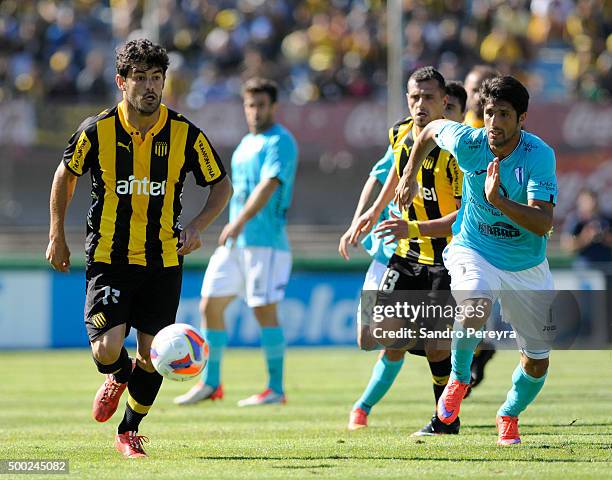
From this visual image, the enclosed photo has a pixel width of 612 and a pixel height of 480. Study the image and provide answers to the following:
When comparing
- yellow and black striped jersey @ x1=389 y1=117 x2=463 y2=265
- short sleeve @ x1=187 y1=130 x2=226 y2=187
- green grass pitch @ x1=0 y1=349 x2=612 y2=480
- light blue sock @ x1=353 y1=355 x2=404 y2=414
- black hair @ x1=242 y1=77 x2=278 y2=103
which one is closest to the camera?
green grass pitch @ x1=0 y1=349 x2=612 y2=480

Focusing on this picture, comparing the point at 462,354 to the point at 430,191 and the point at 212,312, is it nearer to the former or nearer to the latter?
the point at 430,191

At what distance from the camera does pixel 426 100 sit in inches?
336

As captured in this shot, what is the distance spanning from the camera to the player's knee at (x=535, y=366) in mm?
7566

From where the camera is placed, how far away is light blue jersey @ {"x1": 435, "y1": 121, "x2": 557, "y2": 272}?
285 inches

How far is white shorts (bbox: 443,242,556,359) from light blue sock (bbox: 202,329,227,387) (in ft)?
13.8

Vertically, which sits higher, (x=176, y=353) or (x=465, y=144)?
(x=465, y=144)

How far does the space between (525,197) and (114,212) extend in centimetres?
255

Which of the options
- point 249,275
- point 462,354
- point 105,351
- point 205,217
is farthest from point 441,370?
point 249,275

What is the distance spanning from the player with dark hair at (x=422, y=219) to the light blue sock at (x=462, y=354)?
0.97 meters

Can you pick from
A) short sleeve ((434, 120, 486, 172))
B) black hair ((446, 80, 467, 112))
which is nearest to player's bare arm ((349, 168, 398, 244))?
black hair ((446, 80, 467, 112))

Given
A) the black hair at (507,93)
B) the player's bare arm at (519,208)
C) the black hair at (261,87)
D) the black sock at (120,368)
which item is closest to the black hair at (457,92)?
the black hair at (507,93)

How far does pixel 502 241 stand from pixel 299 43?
17.4 metres

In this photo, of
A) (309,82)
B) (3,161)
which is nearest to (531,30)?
(309,82)

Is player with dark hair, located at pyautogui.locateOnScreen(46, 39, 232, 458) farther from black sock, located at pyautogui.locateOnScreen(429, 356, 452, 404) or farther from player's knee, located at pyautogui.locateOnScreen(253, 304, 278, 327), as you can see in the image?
player's knee, located at pyautogui.locateOnScreen(253, 304, 278, 327)
